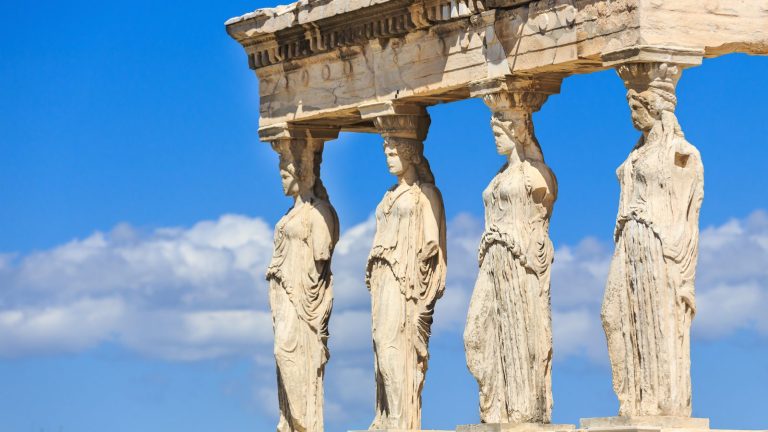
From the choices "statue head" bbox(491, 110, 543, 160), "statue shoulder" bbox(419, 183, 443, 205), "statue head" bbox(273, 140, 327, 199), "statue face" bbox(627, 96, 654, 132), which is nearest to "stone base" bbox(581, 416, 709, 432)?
"statue face" bbox(627, 96, 654, 132)

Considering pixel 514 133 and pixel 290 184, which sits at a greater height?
pixel 290 184

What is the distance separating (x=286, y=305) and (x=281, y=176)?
1.47 metres

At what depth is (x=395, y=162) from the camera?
2594 centimetres

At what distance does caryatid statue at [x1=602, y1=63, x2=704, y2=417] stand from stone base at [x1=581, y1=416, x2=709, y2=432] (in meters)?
0.12

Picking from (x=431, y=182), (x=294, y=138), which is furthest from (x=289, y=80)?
(x=431, y=182)

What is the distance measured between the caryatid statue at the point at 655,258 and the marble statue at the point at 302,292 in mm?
5590

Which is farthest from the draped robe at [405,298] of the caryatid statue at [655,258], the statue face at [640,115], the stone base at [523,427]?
the statue face at [640,115]

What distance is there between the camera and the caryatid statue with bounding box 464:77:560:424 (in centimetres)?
2394

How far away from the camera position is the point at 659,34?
885 inches

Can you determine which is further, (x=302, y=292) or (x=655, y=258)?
(x=302, y=292)

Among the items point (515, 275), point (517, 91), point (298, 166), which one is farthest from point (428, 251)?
point (298, 166)

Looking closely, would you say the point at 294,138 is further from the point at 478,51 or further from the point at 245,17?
the point at 478,51

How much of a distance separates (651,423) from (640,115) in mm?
2826

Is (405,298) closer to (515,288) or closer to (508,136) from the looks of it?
(515,288)
